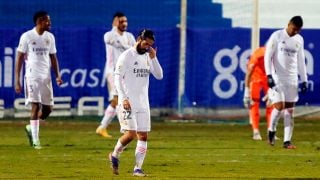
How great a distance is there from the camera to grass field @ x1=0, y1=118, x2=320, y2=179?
16.8m

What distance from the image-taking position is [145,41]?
53.3ft

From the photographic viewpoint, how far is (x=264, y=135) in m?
24.6

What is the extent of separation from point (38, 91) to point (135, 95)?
4.64 metres

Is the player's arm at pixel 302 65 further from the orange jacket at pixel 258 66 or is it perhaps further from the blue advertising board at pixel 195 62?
the blue advertising board at pixel 195 62

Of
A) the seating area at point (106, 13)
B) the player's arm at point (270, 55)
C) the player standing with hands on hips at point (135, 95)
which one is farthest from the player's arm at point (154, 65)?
the seating area at point (106, 13)

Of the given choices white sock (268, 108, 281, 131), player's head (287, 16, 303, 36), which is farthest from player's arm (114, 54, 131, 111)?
white sock (268, 108, 281, 131)

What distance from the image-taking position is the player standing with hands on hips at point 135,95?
16.3 meters

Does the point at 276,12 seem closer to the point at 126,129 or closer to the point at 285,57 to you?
the point at 285,57

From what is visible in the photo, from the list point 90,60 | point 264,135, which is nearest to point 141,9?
point 90,60

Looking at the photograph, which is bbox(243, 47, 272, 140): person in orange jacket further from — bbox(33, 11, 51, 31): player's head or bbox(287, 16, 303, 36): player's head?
bbox(33, 11, 51, 31): player's head

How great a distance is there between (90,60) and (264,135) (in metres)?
5.91

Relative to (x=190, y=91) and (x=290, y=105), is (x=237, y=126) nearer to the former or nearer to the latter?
(x=190, y=91)

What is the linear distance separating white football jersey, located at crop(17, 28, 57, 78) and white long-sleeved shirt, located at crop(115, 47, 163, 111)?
4.45 metres

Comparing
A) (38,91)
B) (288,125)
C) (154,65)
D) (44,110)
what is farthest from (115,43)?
(154,65)
